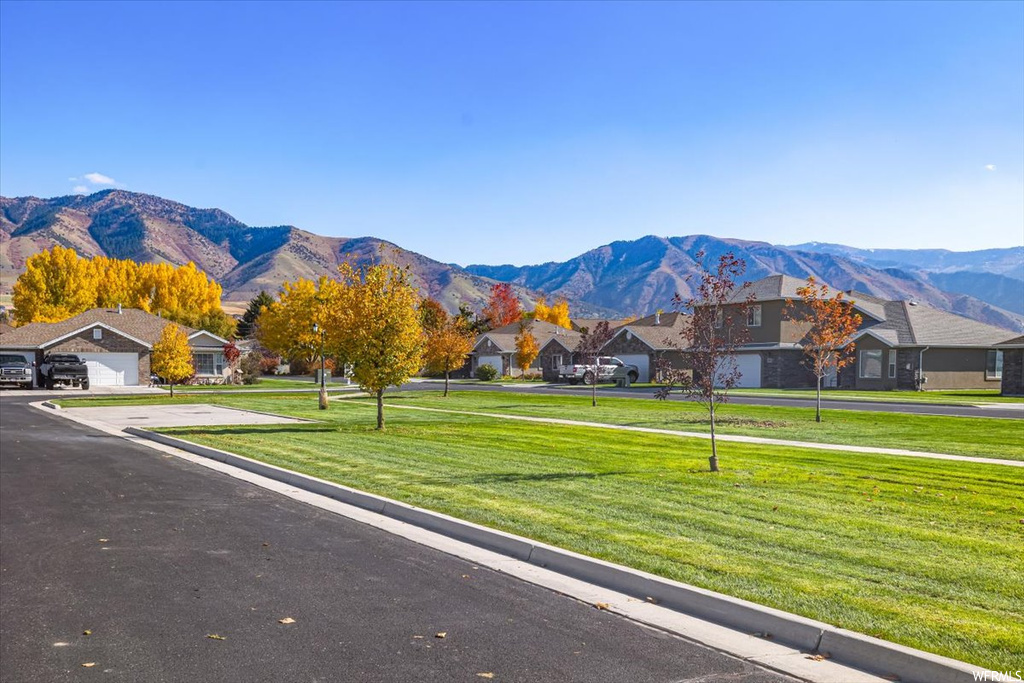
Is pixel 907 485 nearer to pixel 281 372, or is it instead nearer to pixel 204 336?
pixel 204 336

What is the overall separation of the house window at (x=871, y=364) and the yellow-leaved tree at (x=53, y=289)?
76375 mm

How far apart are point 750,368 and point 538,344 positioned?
27.6 m

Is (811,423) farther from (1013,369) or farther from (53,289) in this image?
(53,289)

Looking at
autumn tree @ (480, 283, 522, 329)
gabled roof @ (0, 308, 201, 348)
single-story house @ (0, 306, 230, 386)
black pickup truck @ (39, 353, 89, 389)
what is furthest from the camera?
autumn tree @ (480, 283, 522, 329)

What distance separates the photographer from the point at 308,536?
941 centimetres

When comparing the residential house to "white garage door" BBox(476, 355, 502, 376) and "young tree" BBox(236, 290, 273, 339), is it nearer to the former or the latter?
"white garage door" BBox(476, 355, 502, 376)

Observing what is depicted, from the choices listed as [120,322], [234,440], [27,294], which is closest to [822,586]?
[234,440]

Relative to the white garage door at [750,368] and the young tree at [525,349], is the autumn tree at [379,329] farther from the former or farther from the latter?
the young tree at [525,349]

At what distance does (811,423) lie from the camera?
78.9 feet

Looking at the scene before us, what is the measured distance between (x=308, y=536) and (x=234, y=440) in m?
10.8

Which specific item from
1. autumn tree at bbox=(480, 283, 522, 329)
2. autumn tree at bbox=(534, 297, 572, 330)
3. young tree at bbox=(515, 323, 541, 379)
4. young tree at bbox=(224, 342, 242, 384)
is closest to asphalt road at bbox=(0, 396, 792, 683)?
young tree at bbox=(224, 342, 242, 384)

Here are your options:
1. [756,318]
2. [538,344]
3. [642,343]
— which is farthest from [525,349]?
[756,318]

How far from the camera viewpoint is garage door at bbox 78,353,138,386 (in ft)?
185

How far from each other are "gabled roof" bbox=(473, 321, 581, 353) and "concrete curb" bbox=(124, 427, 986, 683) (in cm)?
6383
